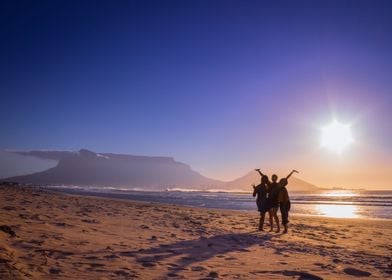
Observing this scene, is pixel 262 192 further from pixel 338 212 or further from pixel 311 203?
pixel 311 203

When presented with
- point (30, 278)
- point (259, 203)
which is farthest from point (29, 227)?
point (259, 203)

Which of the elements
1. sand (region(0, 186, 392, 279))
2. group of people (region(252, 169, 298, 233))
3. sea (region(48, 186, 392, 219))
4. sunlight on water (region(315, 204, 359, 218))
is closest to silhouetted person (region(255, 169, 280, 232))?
group of people (region(252, 169, 298, 233))

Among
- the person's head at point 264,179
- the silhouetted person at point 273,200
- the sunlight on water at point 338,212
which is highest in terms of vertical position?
the person's head at point 264,179

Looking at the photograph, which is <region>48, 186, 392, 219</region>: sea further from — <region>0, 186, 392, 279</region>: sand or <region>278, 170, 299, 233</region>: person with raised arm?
<region>0, 186, 392, 279</region>: sand

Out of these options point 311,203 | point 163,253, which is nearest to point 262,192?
point 163,253

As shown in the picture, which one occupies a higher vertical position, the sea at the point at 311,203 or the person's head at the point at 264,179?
the person's head at the point at 264,179

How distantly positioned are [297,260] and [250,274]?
1.90 m

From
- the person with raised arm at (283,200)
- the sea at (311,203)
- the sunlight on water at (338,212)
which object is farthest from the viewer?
the sea at (311,203)

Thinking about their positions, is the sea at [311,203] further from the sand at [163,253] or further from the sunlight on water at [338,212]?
the sand at [163,253]

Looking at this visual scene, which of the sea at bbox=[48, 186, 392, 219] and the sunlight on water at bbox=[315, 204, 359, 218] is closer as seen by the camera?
the sunlight on water at bbox=[315, 204, 359, 218]

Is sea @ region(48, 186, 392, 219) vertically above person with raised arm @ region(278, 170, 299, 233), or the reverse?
person with raised arm @ region(278, 170, 299, 233)

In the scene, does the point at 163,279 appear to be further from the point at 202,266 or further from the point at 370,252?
the point at 370,252

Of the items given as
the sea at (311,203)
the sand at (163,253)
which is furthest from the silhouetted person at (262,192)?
the sea at (311,203)

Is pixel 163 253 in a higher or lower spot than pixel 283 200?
lower
